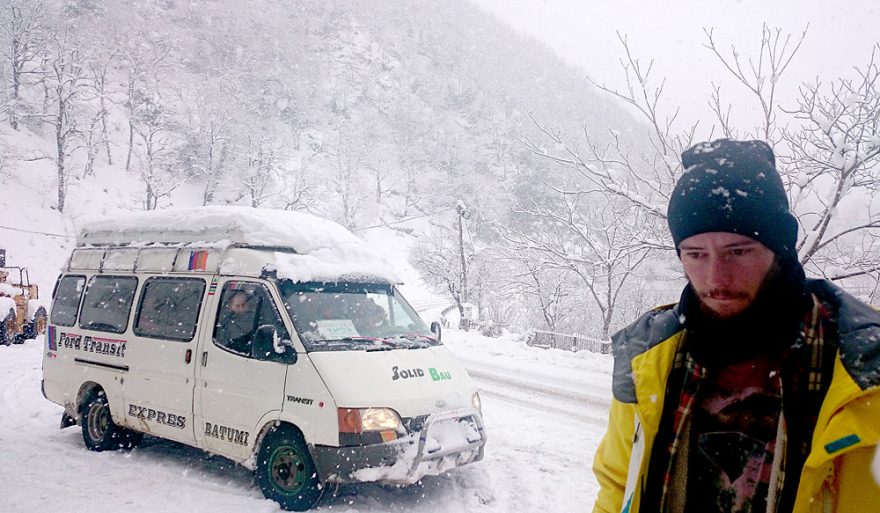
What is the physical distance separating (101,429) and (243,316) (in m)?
2.94

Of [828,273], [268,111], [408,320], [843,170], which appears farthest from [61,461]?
[268,111]

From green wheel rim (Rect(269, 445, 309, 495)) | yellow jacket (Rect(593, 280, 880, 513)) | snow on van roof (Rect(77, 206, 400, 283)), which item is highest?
snow on van roof (Rect(77, 206, 400, 283))

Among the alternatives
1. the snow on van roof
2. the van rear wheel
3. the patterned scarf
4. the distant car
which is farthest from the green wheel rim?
the distant car

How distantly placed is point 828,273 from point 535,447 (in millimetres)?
7555

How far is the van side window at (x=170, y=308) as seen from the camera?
612 centimetres

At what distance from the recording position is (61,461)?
6250 mm

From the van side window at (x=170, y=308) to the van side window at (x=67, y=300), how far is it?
61.4 inches

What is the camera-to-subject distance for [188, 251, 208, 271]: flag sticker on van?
6.18 metres

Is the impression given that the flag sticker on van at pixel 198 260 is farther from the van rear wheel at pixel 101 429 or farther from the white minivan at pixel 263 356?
the van rear wheel at pixel 101 429

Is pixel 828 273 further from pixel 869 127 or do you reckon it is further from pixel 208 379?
pixel 208 379

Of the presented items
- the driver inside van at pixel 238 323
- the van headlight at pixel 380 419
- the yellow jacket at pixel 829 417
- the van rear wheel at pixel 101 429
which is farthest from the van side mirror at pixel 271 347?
the yellow jacket at pixel 829 417

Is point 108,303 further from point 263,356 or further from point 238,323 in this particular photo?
point 263,356

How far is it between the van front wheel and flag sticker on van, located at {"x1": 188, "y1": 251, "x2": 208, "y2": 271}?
2143 millimetres

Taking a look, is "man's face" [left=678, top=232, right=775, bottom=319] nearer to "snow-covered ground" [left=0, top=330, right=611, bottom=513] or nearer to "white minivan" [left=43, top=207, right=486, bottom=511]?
"white minivan" [left=43, top=207, right=486, bottom=511]
